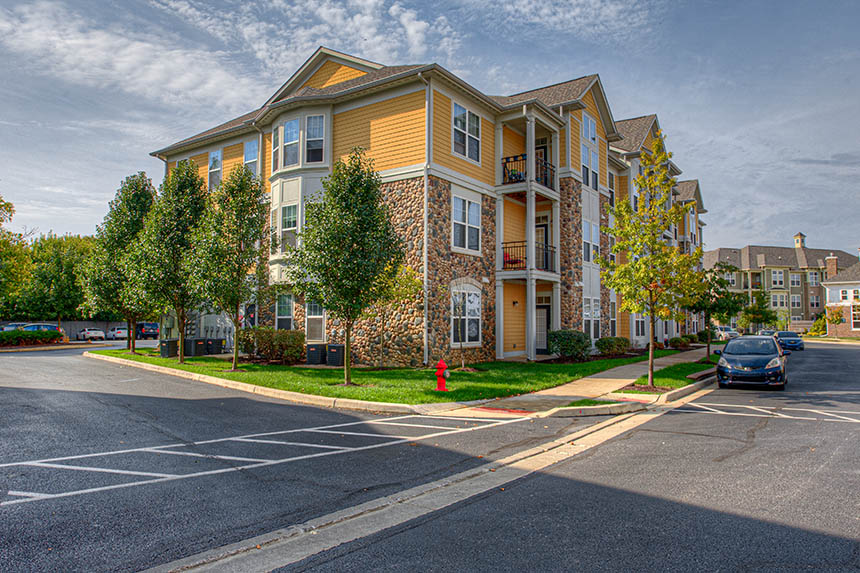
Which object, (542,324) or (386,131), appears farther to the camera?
(542,324)

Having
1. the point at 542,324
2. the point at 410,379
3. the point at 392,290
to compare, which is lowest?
the point at 410,379

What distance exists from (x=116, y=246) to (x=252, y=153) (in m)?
7.75

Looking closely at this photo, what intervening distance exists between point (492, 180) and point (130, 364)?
1665 cm

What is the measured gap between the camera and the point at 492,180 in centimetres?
2225

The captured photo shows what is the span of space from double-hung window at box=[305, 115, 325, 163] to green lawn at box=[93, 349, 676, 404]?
8618 mm

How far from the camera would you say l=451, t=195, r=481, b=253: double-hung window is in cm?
2023

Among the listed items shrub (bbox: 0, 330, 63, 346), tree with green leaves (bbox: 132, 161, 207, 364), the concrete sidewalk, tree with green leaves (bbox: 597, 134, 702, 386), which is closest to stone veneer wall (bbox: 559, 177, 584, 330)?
the concrete sidewalk

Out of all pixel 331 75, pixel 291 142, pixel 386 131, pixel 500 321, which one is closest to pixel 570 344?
pixel 500 321

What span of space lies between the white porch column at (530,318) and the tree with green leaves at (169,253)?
12.7 m

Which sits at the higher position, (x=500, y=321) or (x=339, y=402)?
(x=500, y=321)

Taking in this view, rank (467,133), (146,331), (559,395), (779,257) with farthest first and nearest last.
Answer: (779,257), (146,331), (467,133), (559,395)

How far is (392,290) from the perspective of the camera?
53.8 ft

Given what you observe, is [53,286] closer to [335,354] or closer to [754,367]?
[335,354]

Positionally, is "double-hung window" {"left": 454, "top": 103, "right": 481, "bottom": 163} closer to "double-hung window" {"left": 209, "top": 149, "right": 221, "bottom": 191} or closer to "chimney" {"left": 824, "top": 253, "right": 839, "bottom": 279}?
"double-hung window" {"left": 209, "top": 149, "right": 221, "bottom": 191}
